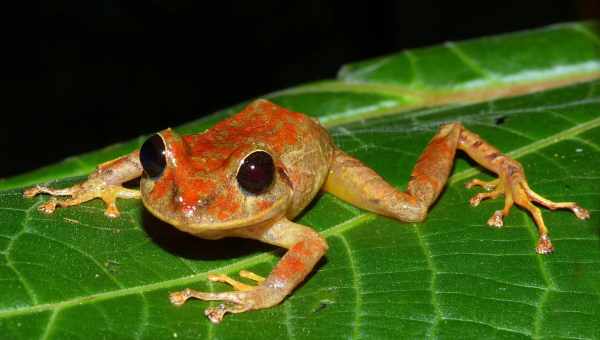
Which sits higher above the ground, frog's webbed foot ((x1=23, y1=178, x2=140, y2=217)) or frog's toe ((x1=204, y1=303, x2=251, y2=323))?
frog's webbed foot ((x1=23, y1=178, x2=140, y2=217))

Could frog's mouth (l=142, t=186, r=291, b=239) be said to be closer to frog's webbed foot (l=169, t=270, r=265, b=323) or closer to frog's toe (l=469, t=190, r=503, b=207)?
frog's webbed foot (l=169, t=270, r=265, b=323)

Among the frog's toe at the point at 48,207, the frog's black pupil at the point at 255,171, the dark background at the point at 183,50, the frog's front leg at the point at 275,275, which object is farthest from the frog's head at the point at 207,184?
the dark background at the point at 183,50

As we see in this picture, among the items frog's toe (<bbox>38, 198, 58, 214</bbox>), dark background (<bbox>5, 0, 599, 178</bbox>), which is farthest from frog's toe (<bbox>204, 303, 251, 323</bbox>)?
dark background (<bbox>5, 0, 599, 178</bbox>)

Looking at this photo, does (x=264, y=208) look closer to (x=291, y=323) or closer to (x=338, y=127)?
(x=291, y=323)

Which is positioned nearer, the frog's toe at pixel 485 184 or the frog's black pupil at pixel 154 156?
the frog's black pupil at pixel 154 156

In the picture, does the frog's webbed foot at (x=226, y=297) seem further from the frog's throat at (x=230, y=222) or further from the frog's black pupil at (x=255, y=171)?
the frog's black pupil at (x=255, y=171)

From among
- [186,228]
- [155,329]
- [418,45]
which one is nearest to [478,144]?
[186,228]

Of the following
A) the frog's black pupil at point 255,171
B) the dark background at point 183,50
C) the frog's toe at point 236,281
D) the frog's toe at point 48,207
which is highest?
the frog's black pupil at point 255,171
